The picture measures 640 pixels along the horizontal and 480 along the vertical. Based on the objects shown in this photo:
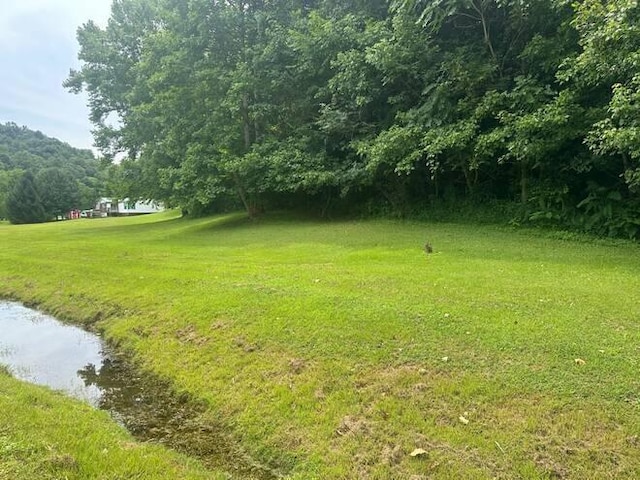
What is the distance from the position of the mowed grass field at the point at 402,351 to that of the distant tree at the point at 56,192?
4913 cm

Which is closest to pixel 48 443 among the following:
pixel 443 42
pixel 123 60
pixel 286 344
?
pixel 286 344

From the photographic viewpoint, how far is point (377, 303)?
21.4 ft

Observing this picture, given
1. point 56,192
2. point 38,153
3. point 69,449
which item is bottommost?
point 69,449

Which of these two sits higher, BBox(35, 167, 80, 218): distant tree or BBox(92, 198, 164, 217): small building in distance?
BBox(35, 167, 80, 218): distant tree

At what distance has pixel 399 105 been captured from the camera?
52.9 ft

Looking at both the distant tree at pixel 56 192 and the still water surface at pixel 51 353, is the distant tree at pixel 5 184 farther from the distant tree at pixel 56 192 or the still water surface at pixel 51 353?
the still water surface at pixel 51 353

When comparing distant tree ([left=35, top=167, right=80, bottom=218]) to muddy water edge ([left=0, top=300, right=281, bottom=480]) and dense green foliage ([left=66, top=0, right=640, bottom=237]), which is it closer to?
dense green foliage ([left=66, top=0, right=640, bottom=237])

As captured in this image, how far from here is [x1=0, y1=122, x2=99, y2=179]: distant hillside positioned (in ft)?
245

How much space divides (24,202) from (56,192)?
6280 mm

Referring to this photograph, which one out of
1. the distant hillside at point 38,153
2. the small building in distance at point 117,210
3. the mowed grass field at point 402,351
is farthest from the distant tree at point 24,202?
the mowed grass field at point 402,351

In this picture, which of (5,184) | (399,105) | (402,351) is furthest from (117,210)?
(402,351)

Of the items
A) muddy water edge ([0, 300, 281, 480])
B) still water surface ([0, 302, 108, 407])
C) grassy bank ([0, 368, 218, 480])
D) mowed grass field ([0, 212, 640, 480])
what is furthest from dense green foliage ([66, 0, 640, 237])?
still water surface ([0, 302, 108, 407])

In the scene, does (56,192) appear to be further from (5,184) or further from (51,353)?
(51,353)

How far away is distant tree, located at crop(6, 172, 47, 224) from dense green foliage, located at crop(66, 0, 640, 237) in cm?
3192
